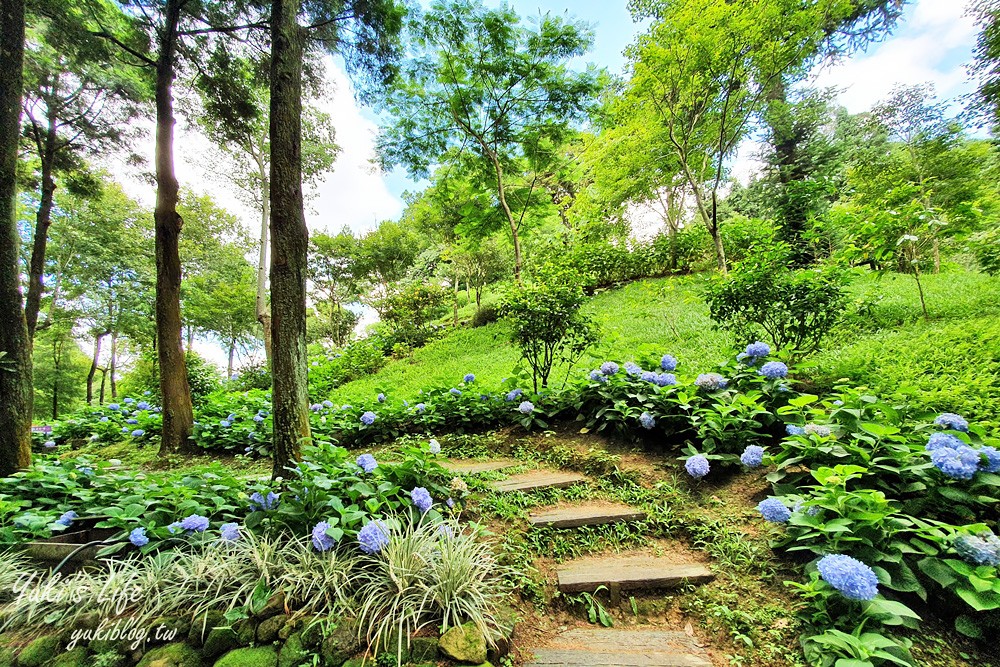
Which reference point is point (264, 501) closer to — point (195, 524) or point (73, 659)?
point (195, 524)

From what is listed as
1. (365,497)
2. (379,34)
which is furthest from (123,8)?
(365,497)

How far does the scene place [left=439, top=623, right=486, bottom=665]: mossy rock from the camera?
4.04ft

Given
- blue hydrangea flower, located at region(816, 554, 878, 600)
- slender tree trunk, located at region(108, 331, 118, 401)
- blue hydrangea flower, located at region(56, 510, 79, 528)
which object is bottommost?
blue hydrangea flower, located at region(816, 554, 878, 600)

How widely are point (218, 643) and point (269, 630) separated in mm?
200

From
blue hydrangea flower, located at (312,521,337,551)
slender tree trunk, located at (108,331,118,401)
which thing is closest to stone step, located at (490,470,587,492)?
blue hydrangea flower, located at (312,521,337,551)

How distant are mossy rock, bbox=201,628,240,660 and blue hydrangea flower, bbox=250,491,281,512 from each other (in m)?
0.47

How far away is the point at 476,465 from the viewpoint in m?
2.72

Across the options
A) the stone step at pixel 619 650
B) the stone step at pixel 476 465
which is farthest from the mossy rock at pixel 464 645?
the stone step at pixel 476 465

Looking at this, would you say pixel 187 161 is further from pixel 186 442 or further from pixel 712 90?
pixel 712 90

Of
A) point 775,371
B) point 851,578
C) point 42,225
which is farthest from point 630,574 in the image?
point 42,225

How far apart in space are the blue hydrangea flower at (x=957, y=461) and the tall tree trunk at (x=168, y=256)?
224 inches

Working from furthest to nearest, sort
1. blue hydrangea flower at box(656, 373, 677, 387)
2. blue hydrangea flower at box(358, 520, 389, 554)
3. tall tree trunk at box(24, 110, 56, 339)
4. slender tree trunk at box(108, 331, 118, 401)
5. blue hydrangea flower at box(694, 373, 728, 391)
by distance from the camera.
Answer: slender tree trunk at box(108, 331, 118, 401), tall tree trunk at box(24, 110, 56, 339), blue hydrangea flower at box(656, 373, 677, 387), blue hydrangea flower at box(694, 373, 728, 391), blue hydrangea flower at box(358, 520, 389, 554)

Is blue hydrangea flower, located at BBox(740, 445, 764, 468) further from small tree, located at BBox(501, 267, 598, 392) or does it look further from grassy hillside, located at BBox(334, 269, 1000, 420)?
small tree, located at BBox(501, 267, 598, 392)

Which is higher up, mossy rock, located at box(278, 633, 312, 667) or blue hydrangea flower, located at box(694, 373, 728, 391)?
blue hydrangea flower, located at box(694, 373, 728, 391)
